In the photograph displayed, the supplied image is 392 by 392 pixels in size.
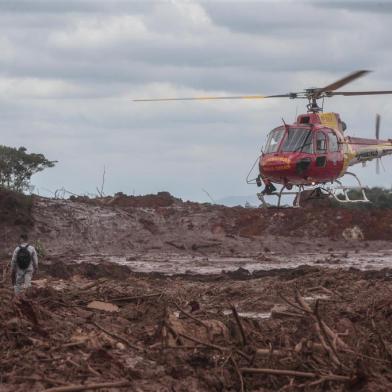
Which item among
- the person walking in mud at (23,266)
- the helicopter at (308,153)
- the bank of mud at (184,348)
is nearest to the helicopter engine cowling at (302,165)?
the helicopter at (308,153)

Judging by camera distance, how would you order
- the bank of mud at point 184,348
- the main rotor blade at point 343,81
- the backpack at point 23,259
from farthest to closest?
1. the main rotor blade at point 343,81
2. the backpack at point 23,259
3. the bank of mud at point 184,348

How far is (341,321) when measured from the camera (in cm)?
1577

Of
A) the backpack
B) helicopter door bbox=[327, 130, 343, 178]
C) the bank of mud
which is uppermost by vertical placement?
helicopter door bbox=[327, 130, 343, 178]

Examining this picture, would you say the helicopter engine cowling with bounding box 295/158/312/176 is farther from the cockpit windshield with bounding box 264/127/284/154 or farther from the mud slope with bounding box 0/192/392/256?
the mud slope with bounding box 0/192/392/256

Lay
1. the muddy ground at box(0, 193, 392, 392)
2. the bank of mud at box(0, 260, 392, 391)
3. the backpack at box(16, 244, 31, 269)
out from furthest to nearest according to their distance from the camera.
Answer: the backpack at box(16, 244, 31, 269) < the muddy ground at box(0, 193, 392, 392) < the bank of mud at box(0, 260, 392, 391)

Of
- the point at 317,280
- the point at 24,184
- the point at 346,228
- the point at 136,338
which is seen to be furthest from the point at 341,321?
the point at 24,184

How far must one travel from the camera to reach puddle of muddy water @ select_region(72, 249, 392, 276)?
3100 cm

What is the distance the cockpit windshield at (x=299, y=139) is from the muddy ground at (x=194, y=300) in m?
3.41

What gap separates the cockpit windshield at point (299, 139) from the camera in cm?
3014

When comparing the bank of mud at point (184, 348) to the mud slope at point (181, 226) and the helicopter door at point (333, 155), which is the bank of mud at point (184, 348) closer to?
the helicopter door at point (333, 155)

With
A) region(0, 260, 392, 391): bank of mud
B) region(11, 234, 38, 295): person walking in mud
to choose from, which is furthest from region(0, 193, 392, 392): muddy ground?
region(11, 234, 38, 295): person walking in mud

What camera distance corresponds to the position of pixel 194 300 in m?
21.6

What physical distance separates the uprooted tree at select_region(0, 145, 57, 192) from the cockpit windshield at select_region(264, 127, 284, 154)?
16876 mm

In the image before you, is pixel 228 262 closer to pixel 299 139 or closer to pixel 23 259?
pixel 299 139
